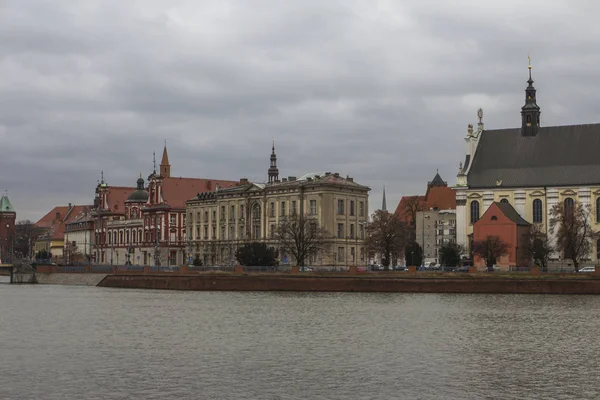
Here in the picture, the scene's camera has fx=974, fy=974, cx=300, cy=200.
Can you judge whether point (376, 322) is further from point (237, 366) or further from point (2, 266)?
point (2, 266)

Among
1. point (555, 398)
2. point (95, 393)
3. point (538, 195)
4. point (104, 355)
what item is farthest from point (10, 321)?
point (538, 195)

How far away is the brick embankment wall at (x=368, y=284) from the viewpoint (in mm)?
79906

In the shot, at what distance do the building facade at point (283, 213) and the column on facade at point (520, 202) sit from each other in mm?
19329

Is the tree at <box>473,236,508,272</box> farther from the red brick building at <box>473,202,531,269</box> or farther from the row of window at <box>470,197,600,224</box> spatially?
the row of window at <box>470,197,600,224</box>

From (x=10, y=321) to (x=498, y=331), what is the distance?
87.8 ft

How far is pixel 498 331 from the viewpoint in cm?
4791

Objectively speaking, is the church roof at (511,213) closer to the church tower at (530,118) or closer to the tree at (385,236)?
the church tower at (530,118)

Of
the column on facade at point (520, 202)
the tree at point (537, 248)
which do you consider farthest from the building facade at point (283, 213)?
the tree at point (537, 248)

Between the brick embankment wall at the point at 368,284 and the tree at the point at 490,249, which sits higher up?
the tree at the point at 490,249

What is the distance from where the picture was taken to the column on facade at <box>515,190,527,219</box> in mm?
117625

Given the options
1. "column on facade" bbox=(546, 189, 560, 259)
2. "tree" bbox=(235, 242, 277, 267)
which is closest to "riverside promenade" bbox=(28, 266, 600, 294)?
"tree" bbox=(235, 242, 277, 267)

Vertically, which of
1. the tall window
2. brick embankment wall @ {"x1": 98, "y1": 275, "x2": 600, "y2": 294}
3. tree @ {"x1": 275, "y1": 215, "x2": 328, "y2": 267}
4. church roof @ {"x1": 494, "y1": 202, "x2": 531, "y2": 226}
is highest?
the tall window

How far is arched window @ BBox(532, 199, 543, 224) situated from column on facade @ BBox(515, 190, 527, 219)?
1.18 meters

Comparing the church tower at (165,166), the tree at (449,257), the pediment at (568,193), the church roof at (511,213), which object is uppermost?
the church tower at (165,166)
